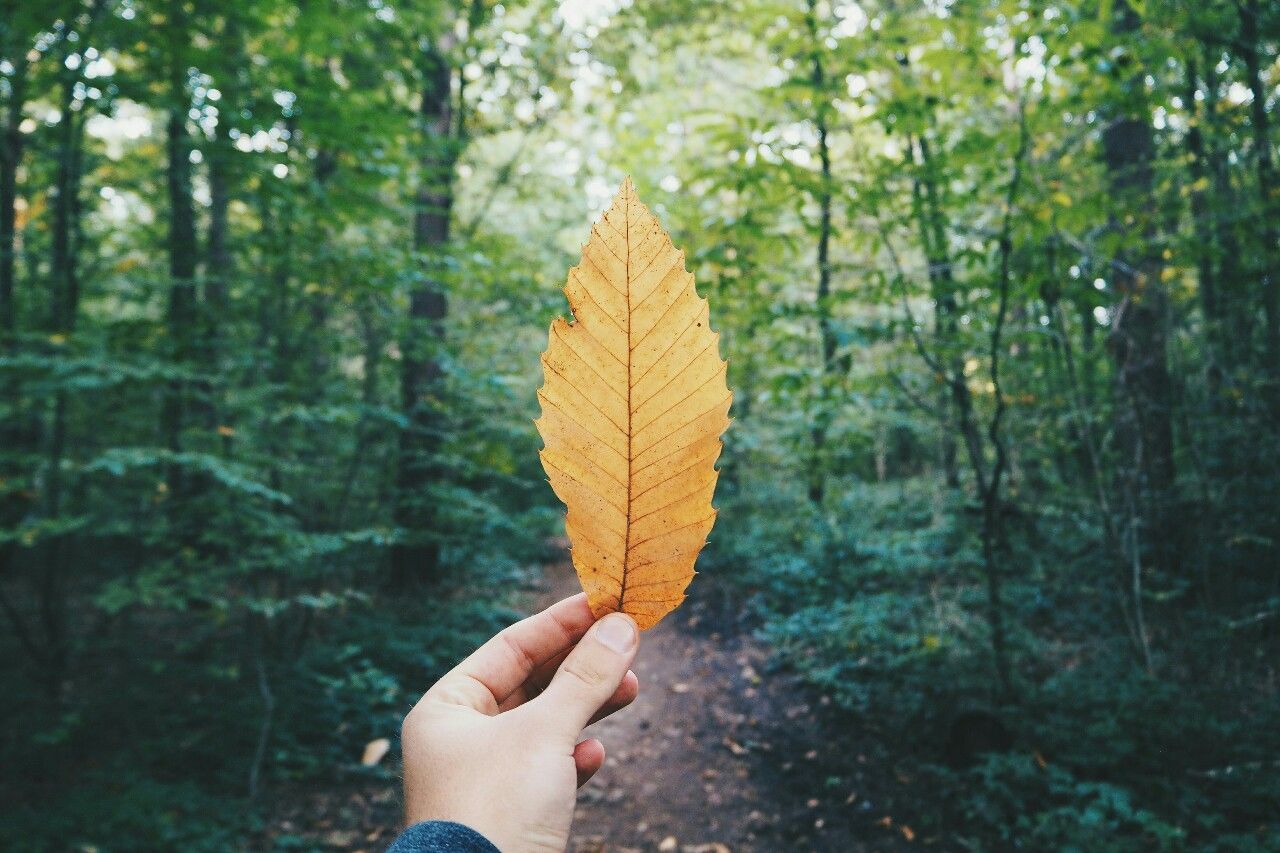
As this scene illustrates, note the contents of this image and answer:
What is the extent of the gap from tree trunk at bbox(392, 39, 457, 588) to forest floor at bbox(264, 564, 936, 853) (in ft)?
7.51

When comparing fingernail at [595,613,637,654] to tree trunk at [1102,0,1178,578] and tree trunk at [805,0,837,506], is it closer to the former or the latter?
tree trunk at [805,0,837,506]

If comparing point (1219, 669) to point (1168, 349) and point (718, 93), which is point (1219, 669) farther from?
point (718, 93)

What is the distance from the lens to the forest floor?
4.28 meters

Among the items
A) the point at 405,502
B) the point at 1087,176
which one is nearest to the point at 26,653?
the point at 405,502

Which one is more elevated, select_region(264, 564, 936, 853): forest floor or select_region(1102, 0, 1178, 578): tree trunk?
select_region(1102, 0, 1178, 578): tree trunk

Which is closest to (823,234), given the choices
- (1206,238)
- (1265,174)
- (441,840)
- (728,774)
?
(1206,238)

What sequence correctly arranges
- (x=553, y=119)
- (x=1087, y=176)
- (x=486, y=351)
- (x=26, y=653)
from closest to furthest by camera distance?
(x=26, y=653), (x=1087, y=176), (x=486, y=351), (x=553, y=119)

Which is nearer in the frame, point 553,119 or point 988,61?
point 988,61

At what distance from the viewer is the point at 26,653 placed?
5.34 metres

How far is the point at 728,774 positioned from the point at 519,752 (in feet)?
16.0

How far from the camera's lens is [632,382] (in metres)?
0.72

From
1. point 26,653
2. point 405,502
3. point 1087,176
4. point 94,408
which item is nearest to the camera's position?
point 94,408

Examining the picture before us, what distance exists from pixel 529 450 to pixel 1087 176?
10.9m

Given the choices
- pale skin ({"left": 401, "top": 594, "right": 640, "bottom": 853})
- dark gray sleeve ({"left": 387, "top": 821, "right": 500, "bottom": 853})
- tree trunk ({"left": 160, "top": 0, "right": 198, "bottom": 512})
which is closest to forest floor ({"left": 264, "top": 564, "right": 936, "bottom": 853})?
tree trunk ({"left": 160, "top": 0, "right": 198, "bottom": 512})
